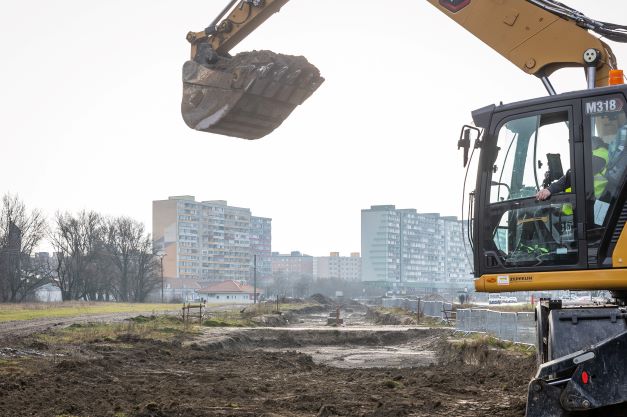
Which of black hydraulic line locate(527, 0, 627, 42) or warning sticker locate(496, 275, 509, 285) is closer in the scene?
warning sticker locate(496, 275, 509, 285)

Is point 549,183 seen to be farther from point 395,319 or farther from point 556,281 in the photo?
point 395,319

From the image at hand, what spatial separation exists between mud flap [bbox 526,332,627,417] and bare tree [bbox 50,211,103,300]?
A: 309 feet

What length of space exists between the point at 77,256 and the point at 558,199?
96.9m

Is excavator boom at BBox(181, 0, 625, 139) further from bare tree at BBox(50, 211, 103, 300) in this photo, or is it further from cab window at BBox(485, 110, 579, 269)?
bare tree at BBox(50, 211, 103, 300)

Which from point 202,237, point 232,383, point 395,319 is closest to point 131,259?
point 202,237

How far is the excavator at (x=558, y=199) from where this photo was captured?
7.23m

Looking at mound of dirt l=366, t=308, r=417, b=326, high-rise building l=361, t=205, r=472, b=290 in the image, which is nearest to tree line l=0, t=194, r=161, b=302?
mound of dirt l=366, t=308, r=417, b=326

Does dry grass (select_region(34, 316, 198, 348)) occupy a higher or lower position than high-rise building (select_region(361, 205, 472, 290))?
lower

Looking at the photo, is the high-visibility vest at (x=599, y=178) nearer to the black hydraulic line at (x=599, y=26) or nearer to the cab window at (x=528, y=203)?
the cab window at (x=528, y=203)

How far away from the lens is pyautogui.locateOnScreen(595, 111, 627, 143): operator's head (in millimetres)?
8516

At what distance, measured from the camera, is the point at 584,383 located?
7.16m

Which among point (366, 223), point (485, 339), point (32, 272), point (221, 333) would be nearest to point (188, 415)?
point (485, 339)

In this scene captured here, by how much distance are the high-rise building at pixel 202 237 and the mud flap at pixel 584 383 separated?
5844 inches

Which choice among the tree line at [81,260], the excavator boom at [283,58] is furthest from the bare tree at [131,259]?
the excavator boom at [283,58]
